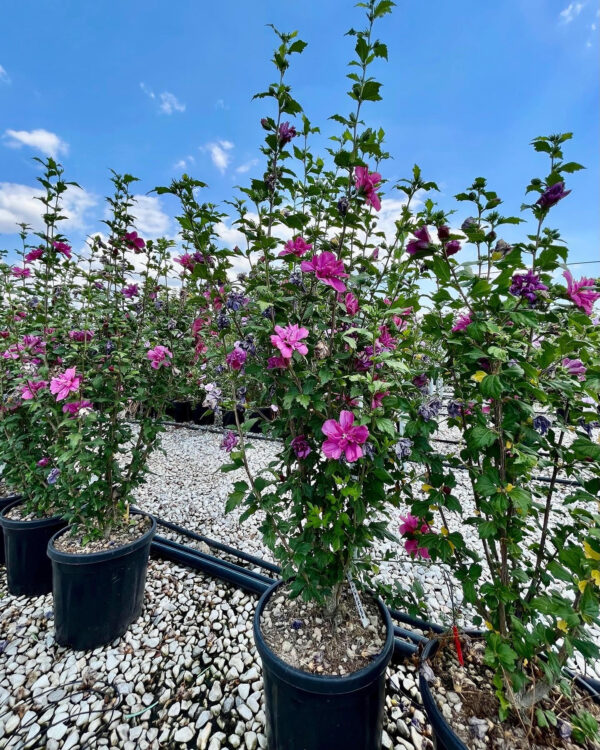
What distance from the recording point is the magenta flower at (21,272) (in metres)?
2.16

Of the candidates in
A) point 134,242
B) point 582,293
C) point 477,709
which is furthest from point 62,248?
point 477,709

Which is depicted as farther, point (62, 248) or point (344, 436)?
point (62, 248)

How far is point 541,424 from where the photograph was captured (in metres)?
1.01

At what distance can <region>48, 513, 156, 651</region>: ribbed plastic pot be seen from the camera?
68.9 inches

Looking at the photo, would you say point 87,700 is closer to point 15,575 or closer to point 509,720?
point 15,575

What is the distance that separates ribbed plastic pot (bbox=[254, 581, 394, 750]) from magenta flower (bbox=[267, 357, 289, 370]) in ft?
3.00

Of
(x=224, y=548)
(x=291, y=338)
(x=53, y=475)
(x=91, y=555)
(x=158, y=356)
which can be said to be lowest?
(x=224, y=548)

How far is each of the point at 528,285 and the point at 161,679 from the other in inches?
84.1

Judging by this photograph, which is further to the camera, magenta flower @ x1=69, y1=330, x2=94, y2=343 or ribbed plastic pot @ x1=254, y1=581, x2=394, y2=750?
magenta flower @ x1=69, y1=330, x2=94, y2=343

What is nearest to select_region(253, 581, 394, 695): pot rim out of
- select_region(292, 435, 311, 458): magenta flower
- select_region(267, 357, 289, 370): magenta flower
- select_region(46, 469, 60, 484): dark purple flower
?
select_region(292, 435, 311, 458): magenta flower

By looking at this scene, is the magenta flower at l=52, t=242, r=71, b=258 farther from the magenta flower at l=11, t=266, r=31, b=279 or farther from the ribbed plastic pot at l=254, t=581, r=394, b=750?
the ribbed plastic pot at l=254, t=581, r=394, b=750

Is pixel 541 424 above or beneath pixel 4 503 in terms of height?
above

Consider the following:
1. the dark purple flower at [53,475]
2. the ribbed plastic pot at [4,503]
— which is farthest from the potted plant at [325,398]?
the ribbed plastic pot at [4,503]

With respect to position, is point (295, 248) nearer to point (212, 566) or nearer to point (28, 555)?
point (212, 566)
